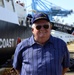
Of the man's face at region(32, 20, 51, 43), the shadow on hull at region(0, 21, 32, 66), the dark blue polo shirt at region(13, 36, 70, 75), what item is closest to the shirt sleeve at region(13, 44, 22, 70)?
the dark blue polo shirt at region(13, 36, 70, 75)

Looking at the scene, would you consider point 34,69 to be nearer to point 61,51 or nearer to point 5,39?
point 61,51

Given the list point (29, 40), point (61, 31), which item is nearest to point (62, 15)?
point (61, 31)

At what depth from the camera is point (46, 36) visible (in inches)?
126

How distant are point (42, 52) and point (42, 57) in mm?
57

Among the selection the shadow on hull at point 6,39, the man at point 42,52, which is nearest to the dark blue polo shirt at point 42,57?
the man at point 42,52

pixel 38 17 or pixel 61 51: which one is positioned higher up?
pixel 38 17

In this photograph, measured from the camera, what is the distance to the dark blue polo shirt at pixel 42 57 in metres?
3.13

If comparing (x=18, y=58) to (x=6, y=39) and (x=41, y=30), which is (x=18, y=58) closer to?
(x=41, y=30)

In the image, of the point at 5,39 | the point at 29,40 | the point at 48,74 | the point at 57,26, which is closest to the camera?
the point at 48,74

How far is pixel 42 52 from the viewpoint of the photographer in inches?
125

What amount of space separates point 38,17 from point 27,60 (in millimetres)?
489

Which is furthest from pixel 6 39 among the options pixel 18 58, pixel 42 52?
pixel 42 52

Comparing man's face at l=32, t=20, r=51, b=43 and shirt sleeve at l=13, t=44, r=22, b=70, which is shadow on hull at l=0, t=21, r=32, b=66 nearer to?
shirt sleeve at l=13, t=44, r=22, b=70

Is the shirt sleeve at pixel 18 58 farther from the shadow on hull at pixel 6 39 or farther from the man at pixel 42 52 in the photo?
the shadow on hull at pixel 6 39
